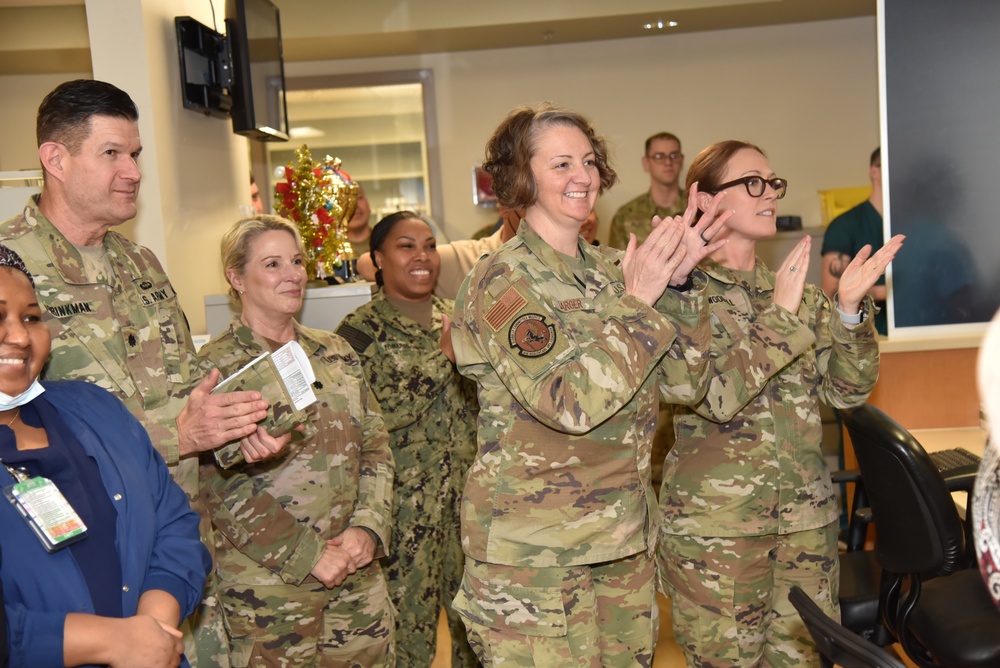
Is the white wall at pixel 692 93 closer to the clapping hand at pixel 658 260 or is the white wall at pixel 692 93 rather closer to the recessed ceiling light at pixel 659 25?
the recessed ceiling light at pixel 659 25

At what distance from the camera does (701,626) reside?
7.33 feet

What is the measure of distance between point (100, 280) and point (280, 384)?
478 mm

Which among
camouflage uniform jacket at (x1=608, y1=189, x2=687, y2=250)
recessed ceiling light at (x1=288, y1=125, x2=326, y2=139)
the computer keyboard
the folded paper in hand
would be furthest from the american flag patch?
recessed ceiling light at (x1=288, y1=125, x2=326, y2=139)

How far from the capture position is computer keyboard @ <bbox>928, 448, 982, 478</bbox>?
2.63 m

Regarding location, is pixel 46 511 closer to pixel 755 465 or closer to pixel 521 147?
pixel 521 147

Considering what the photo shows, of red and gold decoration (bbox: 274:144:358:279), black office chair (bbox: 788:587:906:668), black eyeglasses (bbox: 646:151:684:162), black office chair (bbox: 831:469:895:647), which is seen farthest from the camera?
black eyeglasses (bbox: 646:151:684:162)

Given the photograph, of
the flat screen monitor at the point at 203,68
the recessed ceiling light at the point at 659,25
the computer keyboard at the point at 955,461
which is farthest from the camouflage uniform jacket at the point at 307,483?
the recessed ceiling light at the point at 659,25

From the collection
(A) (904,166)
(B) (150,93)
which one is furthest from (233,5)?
(A) (904,166)

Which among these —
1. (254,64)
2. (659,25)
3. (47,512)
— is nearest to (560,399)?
(47,512)

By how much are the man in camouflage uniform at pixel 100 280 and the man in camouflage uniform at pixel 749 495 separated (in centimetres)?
102

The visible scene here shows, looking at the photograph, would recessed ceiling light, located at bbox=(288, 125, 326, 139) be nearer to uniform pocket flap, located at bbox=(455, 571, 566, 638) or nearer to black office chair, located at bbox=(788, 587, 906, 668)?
uniform pocket flap, located at bbox=(455, 571, 566, 638)

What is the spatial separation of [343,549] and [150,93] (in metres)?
1.68

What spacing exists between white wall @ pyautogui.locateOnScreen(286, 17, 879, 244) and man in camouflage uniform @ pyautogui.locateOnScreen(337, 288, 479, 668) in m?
4.13

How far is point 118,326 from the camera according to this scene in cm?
208
